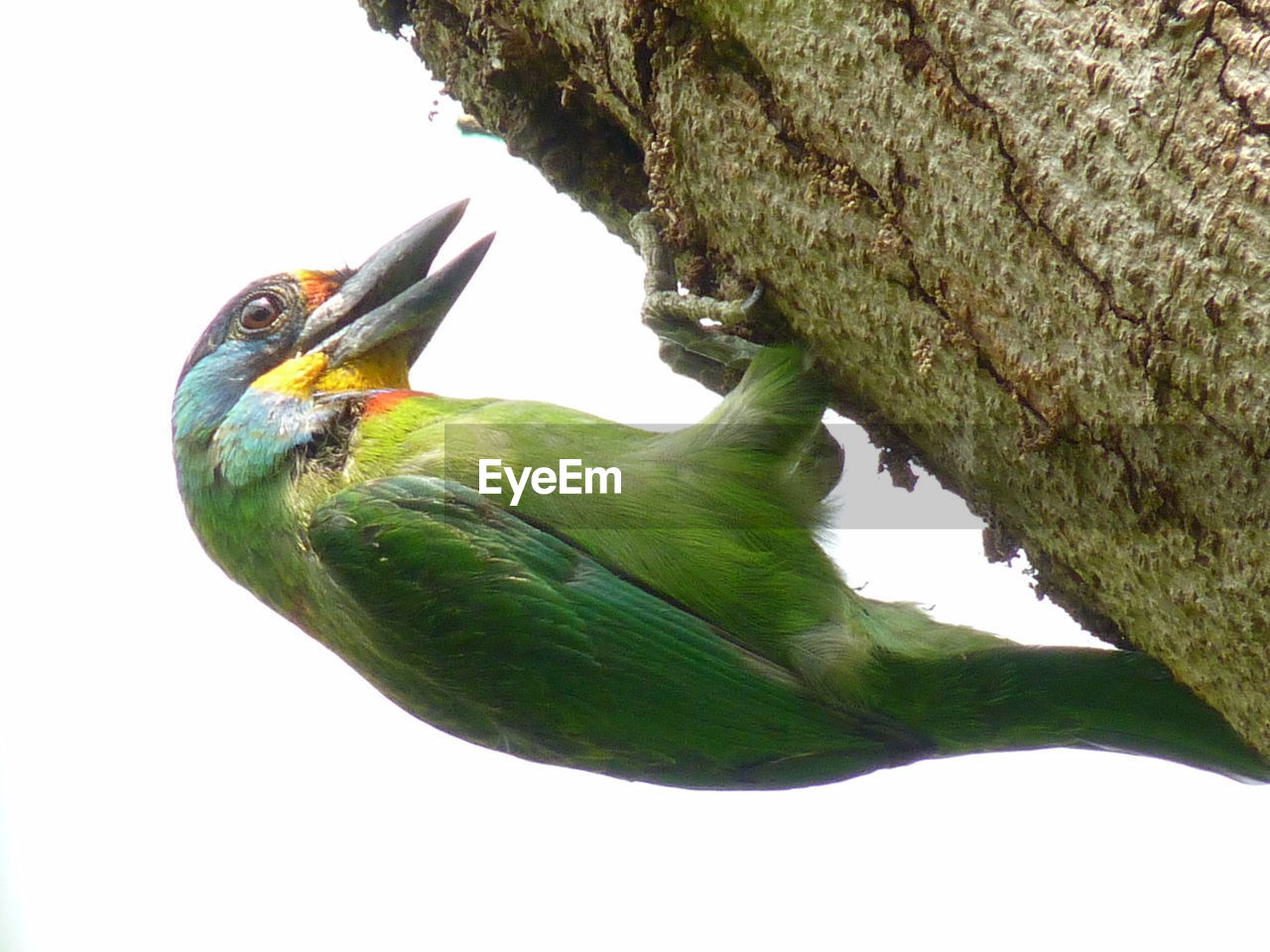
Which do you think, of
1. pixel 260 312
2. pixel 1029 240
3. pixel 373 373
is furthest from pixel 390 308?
pixel 1029 240

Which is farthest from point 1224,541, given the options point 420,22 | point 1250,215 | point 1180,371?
point 420,22

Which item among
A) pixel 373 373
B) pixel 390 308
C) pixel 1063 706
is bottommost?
pixel 1063 706

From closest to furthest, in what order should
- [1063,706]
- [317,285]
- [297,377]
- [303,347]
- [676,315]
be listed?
[1063,706] → [676,315] → [297,377] → [303,347] → [317,285]

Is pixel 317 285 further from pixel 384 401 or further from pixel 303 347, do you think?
pixel 384 401

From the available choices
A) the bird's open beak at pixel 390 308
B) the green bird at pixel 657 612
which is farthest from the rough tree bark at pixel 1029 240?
the bird's open beak at pixel 390 308

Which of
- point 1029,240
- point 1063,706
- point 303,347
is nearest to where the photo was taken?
point 1029,240

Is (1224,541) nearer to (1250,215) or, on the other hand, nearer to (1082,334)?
(1082,334)

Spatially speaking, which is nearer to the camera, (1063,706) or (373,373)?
(1063,706)
